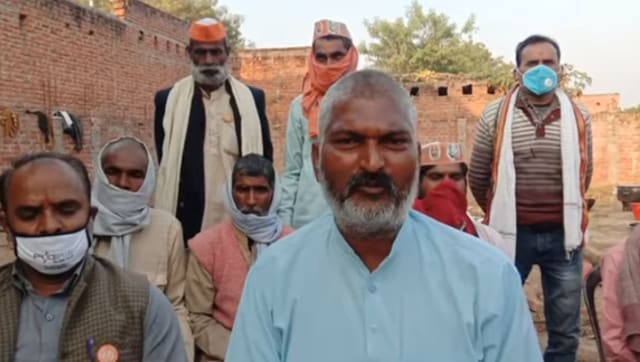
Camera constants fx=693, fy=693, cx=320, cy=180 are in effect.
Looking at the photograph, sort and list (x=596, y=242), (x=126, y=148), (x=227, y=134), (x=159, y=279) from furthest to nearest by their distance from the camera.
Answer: (x=596, y=242)
(x=227, y=134)
(x=126, y=148)
(x=159, y=279)

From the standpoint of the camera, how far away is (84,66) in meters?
11.5

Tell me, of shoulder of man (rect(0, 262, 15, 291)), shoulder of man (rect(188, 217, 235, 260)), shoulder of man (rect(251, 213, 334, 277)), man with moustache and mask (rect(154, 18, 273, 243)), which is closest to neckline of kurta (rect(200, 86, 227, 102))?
man with moustache and mask (rect(154, 18, 273, 243))

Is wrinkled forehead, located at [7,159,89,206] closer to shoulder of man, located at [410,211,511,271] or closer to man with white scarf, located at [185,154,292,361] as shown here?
man with white scarf, located at [185,154,292,361]

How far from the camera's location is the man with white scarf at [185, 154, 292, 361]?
3.15 meters

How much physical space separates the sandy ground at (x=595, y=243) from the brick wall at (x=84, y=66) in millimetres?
3858

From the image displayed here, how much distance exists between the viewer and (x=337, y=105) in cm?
158

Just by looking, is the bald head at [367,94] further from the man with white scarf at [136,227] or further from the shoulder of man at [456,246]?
the man with white scarf at [136,227]

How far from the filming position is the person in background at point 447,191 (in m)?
3.16

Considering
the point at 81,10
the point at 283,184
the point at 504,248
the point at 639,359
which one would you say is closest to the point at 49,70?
the point at 81,10

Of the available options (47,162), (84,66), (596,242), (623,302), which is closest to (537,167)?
(623,302)

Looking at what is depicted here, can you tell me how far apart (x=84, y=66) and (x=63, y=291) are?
33.1 feet

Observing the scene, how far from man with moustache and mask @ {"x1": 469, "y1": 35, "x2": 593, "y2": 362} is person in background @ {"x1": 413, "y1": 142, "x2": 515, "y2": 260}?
236mm

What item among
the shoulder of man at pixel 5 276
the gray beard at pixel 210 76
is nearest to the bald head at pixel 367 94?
the shoulder of man at pixel 5 276

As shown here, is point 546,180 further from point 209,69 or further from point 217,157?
point 209,69
